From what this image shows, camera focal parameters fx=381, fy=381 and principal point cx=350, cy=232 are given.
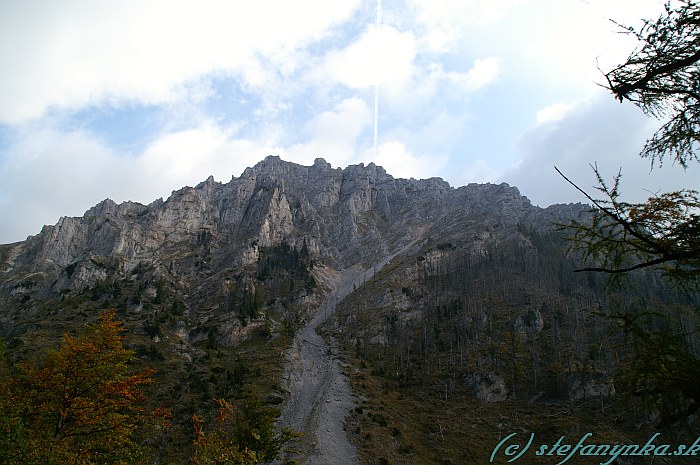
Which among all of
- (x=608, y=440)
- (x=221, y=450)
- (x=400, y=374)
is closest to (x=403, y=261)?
(x=400, y=374)

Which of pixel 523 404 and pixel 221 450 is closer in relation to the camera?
pixel 221 450

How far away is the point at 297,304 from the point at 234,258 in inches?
1678

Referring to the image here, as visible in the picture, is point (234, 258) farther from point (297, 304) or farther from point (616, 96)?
point (616, 96)

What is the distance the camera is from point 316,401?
66.1m

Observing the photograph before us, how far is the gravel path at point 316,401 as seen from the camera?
1820 inches

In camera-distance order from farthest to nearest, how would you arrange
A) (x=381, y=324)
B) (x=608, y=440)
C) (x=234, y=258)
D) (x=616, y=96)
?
(x=234, y=258), (x=381, y=324), (x=608, y=440), (x=616, y=96)

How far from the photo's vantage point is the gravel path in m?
46.2

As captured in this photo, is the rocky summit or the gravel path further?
the rocky summit

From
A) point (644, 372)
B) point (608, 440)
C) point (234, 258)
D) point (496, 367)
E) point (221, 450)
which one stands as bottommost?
point (608, 440)

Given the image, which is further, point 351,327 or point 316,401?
point 351,327

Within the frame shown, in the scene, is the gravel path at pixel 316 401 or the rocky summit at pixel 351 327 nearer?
the gravel path at pixel 316 401

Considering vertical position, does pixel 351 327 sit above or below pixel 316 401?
above

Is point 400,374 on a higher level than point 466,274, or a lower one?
lower

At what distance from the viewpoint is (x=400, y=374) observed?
269 feet
